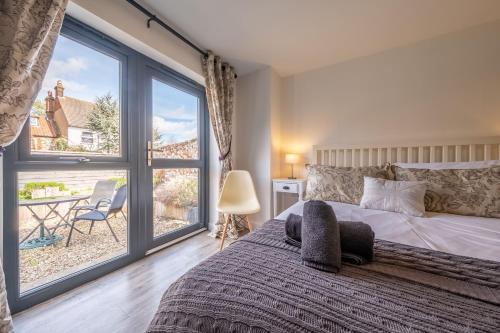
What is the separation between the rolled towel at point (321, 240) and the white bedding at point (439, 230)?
469 mm

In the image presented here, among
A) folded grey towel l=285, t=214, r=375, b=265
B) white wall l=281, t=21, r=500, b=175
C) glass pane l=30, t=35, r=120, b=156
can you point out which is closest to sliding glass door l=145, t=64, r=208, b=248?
glass pane l=30, t=35, r=120, b=156

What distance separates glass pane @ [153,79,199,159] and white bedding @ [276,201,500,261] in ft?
5.34

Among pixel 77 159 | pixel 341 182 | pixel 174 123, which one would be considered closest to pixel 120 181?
pixel 77 159

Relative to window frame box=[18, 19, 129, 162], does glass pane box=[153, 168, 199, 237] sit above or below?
below

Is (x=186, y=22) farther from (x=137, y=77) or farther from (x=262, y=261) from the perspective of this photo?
(x=262, y=261)

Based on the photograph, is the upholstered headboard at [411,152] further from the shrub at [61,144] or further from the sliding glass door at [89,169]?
the shrub at [61,144]

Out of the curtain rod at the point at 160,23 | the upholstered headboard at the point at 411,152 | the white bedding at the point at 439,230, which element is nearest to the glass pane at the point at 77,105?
the curtain rod at the point at 160,23

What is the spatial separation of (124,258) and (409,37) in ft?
12.0

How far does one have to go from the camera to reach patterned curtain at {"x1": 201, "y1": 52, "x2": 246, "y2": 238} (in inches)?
99.6

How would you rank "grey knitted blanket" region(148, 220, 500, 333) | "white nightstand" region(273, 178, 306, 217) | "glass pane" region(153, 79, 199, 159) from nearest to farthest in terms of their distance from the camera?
"grey knitted blanket" region(148, 220, 500, 333)
"glass pane" region(153, 79, 199, 159)
"white nightstand" region(273, 178, 306, 217)

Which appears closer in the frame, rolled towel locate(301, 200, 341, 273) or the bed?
the bed

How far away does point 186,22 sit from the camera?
78.1 inches

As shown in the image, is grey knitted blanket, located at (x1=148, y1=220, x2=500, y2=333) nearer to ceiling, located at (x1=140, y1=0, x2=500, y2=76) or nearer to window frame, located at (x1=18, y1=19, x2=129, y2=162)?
window frame, located at (x1=18, y1=19, x2=129, y2=162)

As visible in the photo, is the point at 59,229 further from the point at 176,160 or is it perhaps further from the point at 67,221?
the point at 176,160
